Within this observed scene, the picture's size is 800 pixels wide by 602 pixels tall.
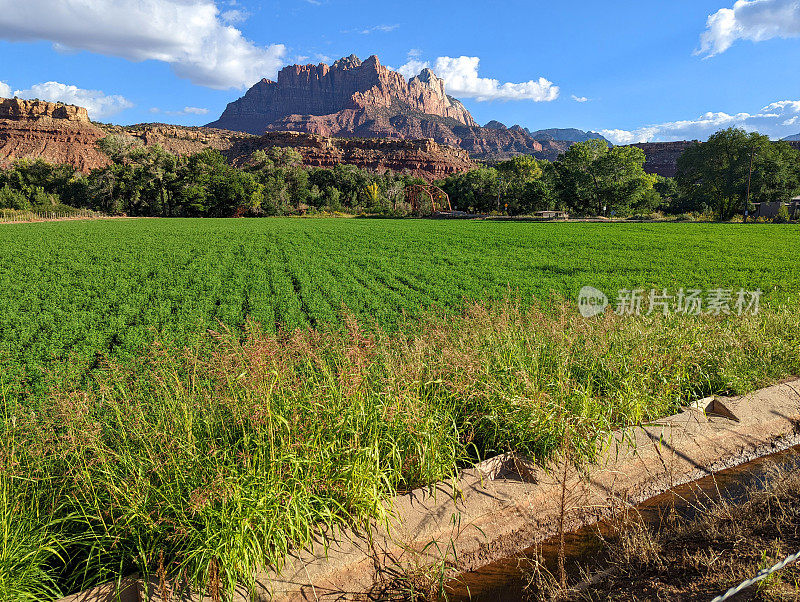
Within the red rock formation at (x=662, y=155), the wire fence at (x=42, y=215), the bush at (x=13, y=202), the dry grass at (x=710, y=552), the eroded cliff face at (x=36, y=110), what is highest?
the eroded cliff face at (x=36, y=110)

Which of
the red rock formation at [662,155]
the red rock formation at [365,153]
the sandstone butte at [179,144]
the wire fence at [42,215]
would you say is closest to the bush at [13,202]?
the wire fence at [42,215]

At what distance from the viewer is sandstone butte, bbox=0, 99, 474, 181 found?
10600 centimetres

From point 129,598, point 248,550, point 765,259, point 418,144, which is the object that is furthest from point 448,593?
point 418,144

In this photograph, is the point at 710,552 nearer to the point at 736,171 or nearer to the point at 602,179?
the point at 602,179

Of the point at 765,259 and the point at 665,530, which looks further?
the point at 765,259

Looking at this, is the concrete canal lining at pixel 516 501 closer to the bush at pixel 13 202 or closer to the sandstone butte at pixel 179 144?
the bush at pixel 13 202

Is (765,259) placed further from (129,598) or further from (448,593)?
(129,598)

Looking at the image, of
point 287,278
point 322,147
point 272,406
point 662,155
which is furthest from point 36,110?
point 662,155

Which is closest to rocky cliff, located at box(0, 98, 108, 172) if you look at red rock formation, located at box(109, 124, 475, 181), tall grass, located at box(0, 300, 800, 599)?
red rock formation, located at box(109, 124, 475, 181)

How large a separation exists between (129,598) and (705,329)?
7.59 meters

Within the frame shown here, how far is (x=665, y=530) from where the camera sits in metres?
3.31

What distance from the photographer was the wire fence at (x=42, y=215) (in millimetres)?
46469

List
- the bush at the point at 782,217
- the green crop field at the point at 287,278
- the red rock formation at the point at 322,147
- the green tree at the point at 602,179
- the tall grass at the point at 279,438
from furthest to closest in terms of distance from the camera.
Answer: the red rock formation at the point at 322,147 < the green tree at the point at 602,179 < the bush at the point at 782,217 < the green crop field at the point at 287,278 < the tall grass at the point at 279,438

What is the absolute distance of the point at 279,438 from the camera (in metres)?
3.44
